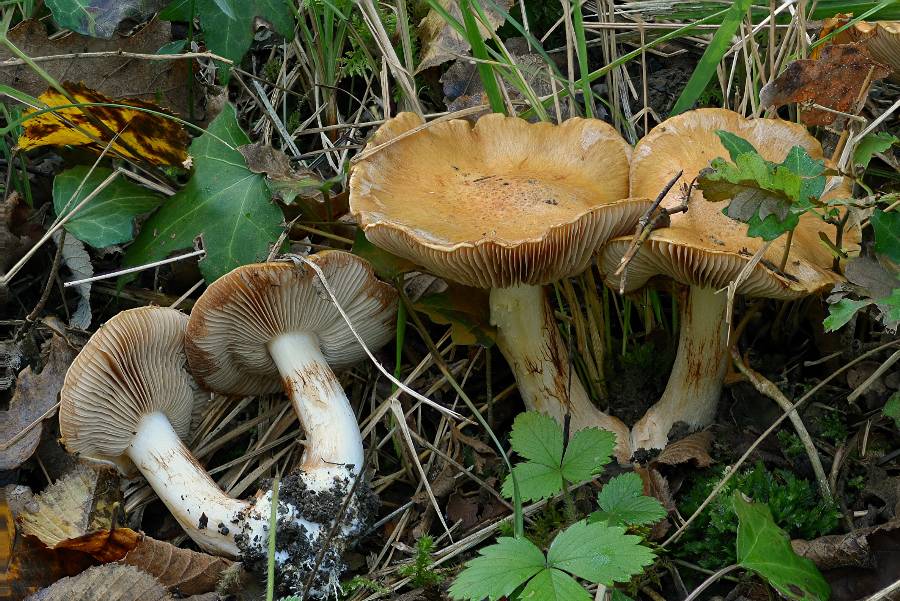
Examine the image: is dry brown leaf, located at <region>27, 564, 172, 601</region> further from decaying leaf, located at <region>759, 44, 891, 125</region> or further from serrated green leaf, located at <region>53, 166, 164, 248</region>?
decaying leaf, located at <region>759, 44, 891, 125</region>

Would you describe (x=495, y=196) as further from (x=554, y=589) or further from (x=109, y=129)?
(x=109, y=129)

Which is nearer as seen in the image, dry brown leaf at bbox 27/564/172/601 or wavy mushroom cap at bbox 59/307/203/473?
dry brown leaf at bbox 27/564/172/601

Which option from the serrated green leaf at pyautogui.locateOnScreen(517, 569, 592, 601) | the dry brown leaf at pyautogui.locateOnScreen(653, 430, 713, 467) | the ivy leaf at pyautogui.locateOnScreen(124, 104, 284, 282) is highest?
the ivy leaf at pyautogui.locateOnScreen(124, 104, 284, 282)

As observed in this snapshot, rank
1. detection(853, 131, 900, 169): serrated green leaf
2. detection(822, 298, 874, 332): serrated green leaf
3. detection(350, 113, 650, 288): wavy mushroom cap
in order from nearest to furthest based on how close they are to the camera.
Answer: detection(822, 298, 874, 332): serrated green leaf
detection(350, 113, 650, 288): wavy mushroom cap
detection(853, 131, 900, 169): serrated green leaf

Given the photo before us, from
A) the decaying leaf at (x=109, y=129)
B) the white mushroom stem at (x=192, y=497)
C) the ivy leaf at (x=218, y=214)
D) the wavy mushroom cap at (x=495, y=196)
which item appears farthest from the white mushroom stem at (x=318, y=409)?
the decaying leaf at (x=109, y=129)

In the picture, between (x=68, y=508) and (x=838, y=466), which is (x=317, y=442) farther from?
(x=838, y=466)

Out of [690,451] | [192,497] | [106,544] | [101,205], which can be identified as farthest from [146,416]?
[690,451]

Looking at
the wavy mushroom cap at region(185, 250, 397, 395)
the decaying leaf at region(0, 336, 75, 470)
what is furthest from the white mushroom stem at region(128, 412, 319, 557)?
the decaying leaf at region(0, 336, 75, 470)
